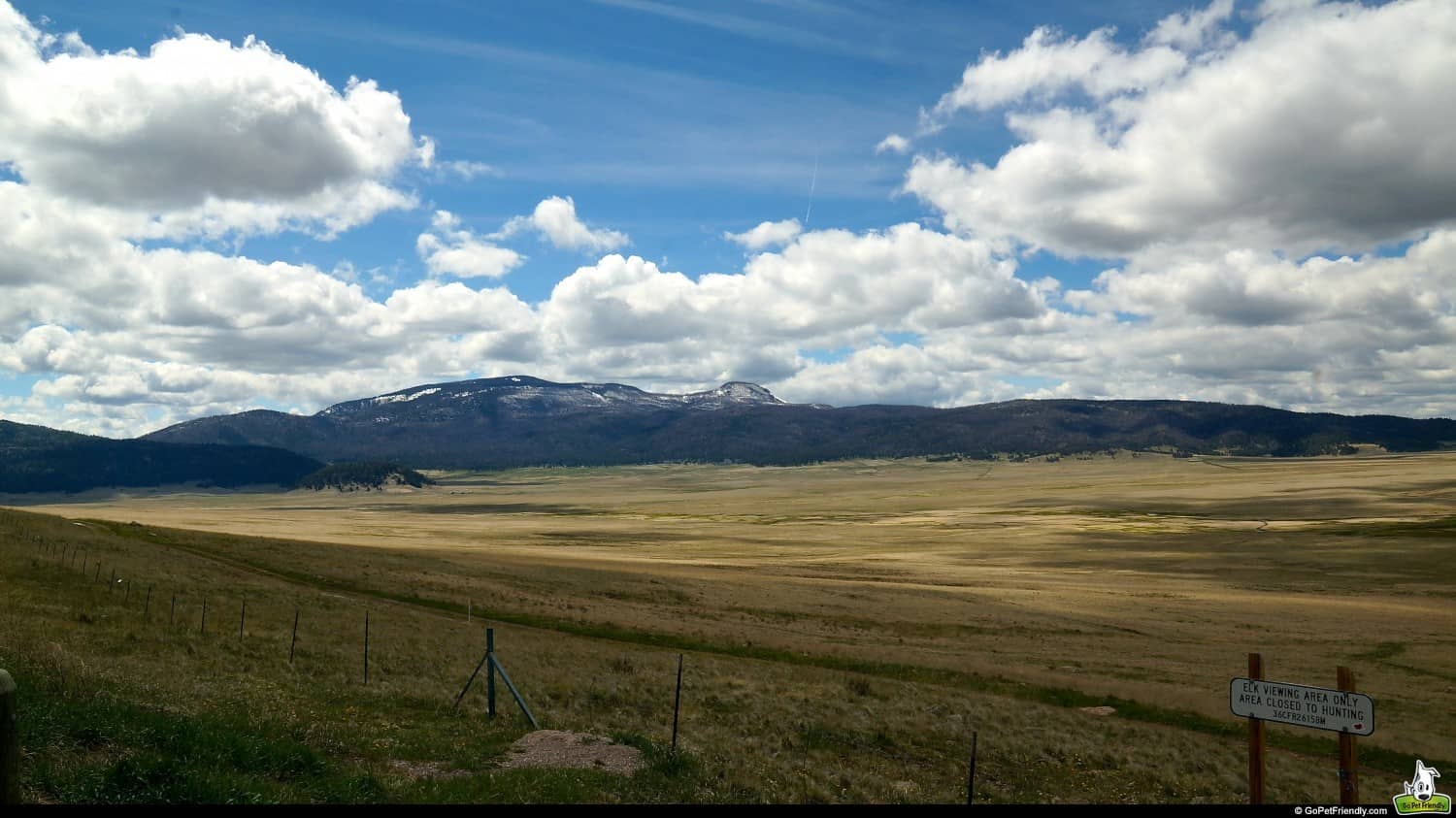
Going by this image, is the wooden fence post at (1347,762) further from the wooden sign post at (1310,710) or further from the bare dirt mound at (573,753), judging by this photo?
the bare dirt mound at (573,753)

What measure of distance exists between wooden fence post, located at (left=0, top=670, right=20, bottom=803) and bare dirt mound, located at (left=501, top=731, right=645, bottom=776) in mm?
9429

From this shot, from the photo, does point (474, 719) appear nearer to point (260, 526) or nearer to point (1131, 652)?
point (1131, 652)

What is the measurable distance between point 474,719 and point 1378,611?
6189 cm

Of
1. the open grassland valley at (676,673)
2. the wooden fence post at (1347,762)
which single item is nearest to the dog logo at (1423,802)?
A: the wooden fence post at (1347,762)

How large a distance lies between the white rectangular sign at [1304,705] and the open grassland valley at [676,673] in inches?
288

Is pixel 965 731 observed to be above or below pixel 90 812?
below

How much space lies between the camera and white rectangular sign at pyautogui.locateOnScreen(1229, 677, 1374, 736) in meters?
10.3

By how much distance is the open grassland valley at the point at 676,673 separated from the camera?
13727 millimetres

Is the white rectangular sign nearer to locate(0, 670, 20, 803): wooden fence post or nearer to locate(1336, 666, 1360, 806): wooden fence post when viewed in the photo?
locate(1336, 666, 1360, 806): wooden fence post

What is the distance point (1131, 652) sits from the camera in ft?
135

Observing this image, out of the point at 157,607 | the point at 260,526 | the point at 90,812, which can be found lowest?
the point at 260,526

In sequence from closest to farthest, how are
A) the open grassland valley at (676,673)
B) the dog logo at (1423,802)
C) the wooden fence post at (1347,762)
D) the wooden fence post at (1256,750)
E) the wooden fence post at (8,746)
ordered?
the wooden fence post at (8,746)
the wooden fence post at (1347,762)
the dog logo at (1423,802)
the wooden fence post at (1256,750)
the open grassland valley at (676,673)

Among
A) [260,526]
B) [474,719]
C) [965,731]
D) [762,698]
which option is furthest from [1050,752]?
[260,526]

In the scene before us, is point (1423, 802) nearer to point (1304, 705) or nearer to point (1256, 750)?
point (1256, 750)
